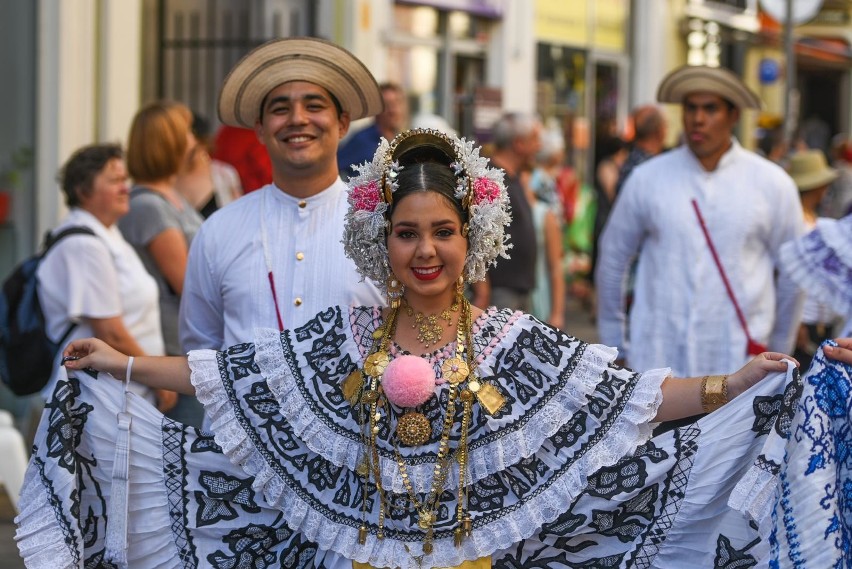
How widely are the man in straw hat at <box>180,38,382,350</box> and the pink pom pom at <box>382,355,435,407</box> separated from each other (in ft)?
2.85

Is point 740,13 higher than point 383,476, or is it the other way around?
point 740,13

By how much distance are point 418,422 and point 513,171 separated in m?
5.61

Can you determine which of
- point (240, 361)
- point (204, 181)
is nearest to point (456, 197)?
point (240, 361)

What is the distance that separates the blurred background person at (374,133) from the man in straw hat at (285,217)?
3872mm

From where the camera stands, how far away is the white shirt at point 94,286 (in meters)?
6.43

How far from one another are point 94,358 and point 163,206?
108 inches

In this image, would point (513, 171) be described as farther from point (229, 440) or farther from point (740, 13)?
point (740, 13)

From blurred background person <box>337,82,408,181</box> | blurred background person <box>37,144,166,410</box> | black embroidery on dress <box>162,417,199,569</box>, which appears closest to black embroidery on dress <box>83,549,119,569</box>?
black embroidery on dress <box>162,417,199,569</box>

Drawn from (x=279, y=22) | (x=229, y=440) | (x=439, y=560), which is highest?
(x=279, y=22)

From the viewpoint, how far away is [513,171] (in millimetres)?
9539

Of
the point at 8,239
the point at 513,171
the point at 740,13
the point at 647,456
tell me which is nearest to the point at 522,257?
the point at 513,171

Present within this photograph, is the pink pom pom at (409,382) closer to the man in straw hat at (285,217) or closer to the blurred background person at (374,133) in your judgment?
the man in straw hat at (285,217)

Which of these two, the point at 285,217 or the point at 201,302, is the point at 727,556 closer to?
the point at 285,217

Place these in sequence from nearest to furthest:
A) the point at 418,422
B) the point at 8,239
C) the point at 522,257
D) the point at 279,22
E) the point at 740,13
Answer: the point at 418,422 < the point at 522,257 < the point at 8,239 < the point at 279,22 < the point at 740,13
